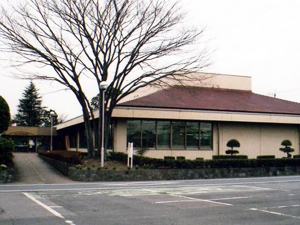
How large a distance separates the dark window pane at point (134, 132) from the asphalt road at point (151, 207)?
15.9 meters

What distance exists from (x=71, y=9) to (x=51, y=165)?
1189 cm

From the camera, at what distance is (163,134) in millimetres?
34844

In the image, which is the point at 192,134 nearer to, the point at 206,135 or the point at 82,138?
the point at 206,135

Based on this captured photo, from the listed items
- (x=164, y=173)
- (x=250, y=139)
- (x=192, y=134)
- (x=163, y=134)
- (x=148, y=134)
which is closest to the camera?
(x=164, y=173)

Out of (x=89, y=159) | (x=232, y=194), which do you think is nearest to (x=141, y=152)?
(x=89, y=159)

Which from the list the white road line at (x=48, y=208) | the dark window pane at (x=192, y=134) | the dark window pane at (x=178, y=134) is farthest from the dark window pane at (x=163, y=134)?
the white road line at (x=48, y=208)

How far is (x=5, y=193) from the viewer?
17.2 m

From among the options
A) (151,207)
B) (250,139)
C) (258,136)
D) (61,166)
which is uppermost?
(258,136)

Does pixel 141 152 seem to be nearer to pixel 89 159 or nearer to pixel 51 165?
pixel 89 159

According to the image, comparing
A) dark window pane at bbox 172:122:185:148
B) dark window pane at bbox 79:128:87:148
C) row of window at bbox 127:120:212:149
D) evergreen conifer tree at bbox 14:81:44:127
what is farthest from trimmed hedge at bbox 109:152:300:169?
evergreen conifer tree at bbox 14:81:44:127

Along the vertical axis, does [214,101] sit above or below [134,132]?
above

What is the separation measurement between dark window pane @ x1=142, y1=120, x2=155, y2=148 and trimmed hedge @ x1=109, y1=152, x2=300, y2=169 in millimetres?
3857

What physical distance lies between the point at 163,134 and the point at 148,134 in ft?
4.32

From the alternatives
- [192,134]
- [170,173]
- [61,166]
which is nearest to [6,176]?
[61,166]
